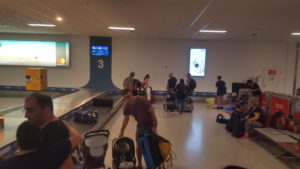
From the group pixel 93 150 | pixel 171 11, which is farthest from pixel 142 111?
pixel 171 11

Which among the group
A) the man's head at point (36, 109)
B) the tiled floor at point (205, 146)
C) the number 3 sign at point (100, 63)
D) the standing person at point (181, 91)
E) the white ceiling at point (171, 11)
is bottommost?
the tiled floor at point (205, 146)

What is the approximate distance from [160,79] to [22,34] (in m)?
7.44

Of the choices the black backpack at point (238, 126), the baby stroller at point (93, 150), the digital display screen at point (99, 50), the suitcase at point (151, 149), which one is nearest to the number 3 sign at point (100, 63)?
the digital display screen at point (99, 50)

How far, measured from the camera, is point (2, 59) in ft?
36.4

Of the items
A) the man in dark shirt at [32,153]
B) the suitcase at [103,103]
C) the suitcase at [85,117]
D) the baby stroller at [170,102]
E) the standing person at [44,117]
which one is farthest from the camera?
the baby stroller at [170,102]

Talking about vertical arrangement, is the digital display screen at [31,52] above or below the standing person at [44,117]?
above

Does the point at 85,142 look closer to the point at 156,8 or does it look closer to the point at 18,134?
the point at 18,134

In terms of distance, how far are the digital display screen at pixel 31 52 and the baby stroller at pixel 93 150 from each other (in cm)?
891

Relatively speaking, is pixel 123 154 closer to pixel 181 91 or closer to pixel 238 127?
pixel 238 127

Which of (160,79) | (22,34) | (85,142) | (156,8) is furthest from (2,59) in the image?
(85,142)

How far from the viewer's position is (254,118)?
5.37 m

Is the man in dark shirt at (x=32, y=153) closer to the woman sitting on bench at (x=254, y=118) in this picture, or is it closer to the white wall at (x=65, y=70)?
the woman sitting on bench at (x=254, y=118)

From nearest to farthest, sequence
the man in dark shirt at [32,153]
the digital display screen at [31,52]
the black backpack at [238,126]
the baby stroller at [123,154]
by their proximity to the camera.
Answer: the man in dark shirt at [32,153]
the baby stroller at [123,154]
the black backpack at [238,126]
the digital display screen at [31,52]

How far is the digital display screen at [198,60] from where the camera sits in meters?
11.3
